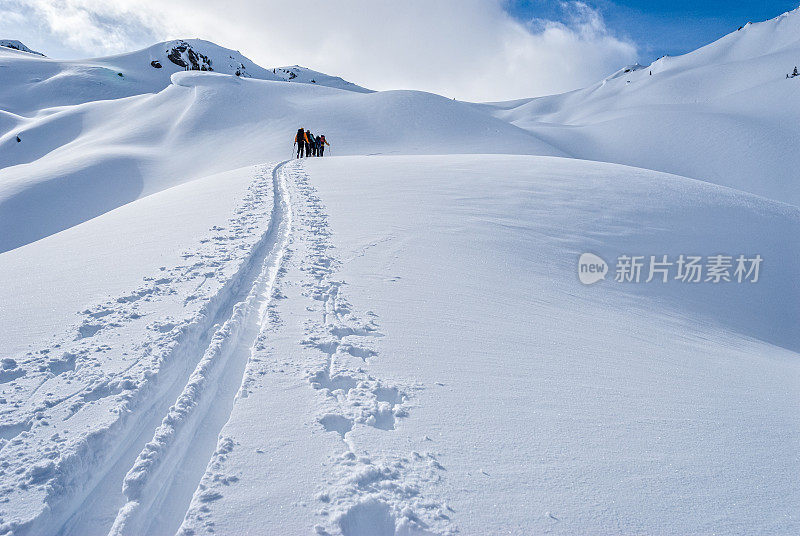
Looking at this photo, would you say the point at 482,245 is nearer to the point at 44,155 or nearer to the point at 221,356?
the point at 221,356

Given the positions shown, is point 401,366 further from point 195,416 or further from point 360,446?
point 195,416

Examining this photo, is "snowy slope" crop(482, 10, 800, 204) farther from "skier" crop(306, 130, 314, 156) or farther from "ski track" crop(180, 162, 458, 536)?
"ski track" crop(180, 162, 458, 536)

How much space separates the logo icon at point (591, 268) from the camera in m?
6.14

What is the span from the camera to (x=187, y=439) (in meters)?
2.54

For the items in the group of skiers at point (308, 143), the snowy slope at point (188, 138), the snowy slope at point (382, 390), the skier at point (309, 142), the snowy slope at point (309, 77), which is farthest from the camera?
the snowy slope at point (309, 77)

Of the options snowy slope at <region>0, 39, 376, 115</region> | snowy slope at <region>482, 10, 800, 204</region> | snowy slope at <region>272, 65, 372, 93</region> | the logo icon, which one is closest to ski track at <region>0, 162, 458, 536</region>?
the logo icon

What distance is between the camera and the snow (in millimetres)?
2189

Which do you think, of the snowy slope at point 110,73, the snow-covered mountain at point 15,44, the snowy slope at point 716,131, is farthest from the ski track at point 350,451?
the snow-covered mountain at point 15,44

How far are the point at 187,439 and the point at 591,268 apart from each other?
19.0ft

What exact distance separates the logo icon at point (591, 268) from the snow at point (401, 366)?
0.58 feet

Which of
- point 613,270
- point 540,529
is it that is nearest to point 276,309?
point 540,529

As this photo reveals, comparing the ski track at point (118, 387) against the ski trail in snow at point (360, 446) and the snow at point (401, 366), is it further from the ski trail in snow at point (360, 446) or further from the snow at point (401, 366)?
the ski trail in snow at point (360, 446)

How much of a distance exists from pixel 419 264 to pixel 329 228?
214 centimetres

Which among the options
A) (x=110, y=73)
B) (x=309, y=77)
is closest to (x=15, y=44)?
(x=110, y=73)
